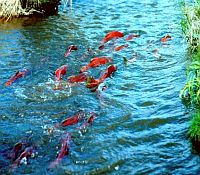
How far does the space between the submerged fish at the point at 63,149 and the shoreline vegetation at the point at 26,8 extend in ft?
22.5

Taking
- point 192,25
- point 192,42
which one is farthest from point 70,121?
point 192,42

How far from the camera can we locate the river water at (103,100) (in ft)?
17.0

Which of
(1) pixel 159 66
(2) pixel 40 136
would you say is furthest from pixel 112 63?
(2) pixel 40 136

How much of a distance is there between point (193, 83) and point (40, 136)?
2419 millimetres

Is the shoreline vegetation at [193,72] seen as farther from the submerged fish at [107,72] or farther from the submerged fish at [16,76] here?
the submerged fish at [16,76]

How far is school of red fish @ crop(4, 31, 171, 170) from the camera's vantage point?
531 centimetres

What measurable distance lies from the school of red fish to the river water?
0.07 meters

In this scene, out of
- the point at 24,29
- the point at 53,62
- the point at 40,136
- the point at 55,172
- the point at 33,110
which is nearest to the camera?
the point at 55,172

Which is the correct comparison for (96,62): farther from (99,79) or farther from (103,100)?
(103,100)

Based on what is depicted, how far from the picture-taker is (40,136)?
5.83 metres

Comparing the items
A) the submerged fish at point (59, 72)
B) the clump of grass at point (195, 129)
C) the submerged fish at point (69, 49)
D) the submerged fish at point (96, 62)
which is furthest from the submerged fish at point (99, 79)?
the clump of grass at point (195, 129)

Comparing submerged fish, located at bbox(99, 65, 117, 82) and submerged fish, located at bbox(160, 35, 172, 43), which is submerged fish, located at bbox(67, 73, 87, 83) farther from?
submerged fish, located at bbox(160, 35, 172, 43)

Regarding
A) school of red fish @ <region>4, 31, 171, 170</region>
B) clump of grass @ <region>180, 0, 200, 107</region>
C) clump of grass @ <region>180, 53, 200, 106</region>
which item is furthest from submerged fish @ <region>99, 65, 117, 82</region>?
clump of grass @ <region>180, 53, 200, 106</region>

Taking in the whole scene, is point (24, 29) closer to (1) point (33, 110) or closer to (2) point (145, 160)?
(1) point (33, 110)
